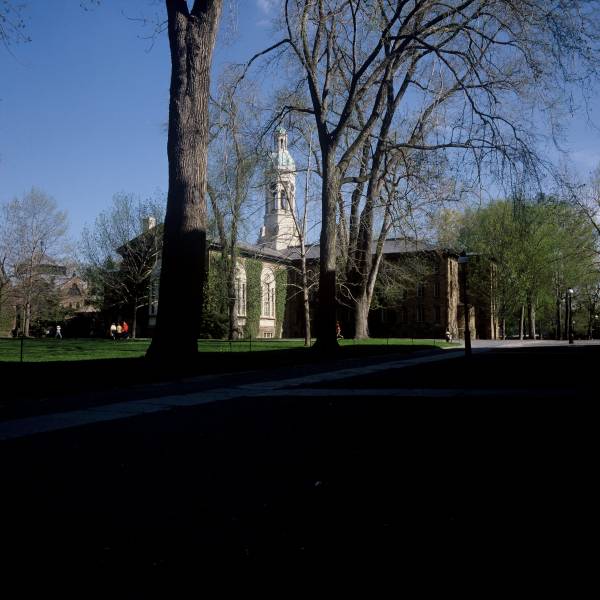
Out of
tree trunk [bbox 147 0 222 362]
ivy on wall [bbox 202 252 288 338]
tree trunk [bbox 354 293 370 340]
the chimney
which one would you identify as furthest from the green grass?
the chimney

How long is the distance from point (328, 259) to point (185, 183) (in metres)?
7.91

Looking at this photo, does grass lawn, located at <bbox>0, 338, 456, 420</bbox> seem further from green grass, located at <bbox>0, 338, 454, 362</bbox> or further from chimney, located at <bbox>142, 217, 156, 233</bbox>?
chimney, located at <bbox>142, 217, 156, 233</bbox>

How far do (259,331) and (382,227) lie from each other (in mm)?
20566

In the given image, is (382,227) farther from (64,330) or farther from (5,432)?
(64,330)

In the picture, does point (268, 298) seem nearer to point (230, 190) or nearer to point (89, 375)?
point (230, 190)

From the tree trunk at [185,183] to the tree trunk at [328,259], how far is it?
6.67 meters

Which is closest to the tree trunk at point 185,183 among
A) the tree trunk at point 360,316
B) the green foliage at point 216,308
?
the tree trunk at point 360,316

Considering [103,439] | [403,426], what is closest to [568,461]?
[403,426]

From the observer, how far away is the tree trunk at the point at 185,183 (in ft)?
38.9

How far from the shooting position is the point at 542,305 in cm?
5966

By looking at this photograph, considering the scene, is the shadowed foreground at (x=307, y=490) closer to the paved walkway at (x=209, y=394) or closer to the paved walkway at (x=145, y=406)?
the paved walkway at (x=145, y=406)

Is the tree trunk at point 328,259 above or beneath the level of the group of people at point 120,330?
above

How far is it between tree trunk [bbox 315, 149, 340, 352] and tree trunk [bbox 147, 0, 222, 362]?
6.67 meters

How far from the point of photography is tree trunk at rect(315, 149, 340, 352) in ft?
60.2
